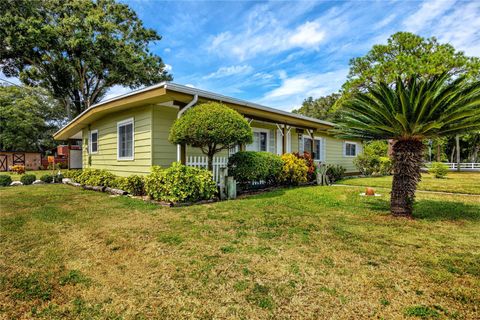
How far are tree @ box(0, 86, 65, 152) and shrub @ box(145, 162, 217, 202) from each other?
25.1 meters

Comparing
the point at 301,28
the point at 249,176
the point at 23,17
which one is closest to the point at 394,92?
the point at 249,176

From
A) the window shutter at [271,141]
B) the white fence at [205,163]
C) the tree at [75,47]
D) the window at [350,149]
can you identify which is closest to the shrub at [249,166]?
the white fence at [205,163]

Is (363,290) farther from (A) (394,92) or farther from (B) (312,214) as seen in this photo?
(A) (394,92)

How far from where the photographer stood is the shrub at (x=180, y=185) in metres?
6.16

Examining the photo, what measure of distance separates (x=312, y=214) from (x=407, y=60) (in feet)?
69.6

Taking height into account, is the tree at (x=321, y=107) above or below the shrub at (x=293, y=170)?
above

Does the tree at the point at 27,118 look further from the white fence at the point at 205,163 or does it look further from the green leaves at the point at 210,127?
the green leaves at the point at 210,127

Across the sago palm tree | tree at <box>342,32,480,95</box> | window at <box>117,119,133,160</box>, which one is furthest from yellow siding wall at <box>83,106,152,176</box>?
tree at <box>342,32,480,95</box>

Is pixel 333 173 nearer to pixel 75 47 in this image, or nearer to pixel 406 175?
pixel 406 175

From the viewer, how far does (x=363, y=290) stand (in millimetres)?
2279

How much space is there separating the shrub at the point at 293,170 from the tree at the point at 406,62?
44.3 feet

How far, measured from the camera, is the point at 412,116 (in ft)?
15.4

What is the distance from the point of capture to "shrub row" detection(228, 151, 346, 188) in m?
7.71

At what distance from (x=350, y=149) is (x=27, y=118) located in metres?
28.9
